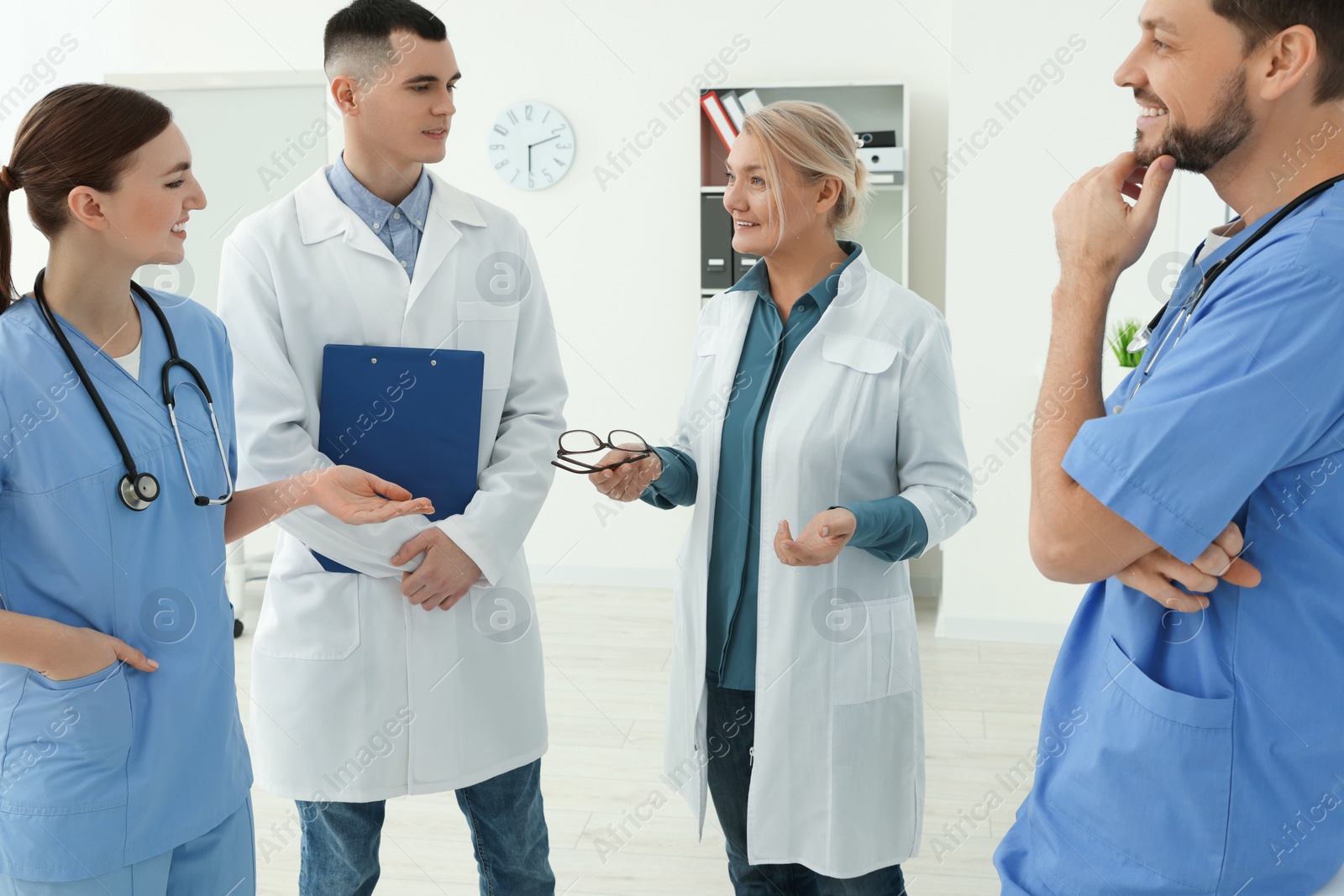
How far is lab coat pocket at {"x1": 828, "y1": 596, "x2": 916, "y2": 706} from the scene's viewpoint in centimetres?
163

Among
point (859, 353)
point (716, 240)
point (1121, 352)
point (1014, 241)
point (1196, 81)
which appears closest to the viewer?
point (1196, 81)

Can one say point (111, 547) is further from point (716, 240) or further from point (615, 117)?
point (615, 117)

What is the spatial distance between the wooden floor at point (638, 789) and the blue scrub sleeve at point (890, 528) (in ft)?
3.94

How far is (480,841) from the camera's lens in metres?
1.81

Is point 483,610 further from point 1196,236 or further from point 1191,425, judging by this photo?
point 1196,236

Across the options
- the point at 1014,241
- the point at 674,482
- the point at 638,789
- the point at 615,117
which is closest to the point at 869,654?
the point at 674,482

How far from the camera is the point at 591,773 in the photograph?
3.03 m

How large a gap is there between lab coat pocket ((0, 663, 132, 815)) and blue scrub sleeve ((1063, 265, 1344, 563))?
1.13m

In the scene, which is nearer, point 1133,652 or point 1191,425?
point 1191,425

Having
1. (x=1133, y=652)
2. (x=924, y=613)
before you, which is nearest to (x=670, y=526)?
(x=924, y=613)

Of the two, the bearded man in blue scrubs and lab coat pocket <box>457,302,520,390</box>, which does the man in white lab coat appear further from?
the bearded man in blue scrubs

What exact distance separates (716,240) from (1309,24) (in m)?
3.79

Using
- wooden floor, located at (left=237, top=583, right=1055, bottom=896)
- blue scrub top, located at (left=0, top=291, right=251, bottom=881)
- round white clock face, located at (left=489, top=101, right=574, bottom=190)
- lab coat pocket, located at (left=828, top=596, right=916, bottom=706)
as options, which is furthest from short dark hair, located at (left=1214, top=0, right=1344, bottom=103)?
round white clock face, located at (left=489, top=101, right=574, bottom=190)

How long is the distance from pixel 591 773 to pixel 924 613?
2.04m
